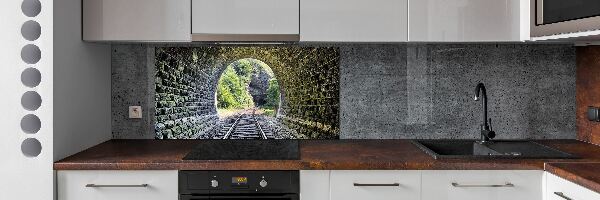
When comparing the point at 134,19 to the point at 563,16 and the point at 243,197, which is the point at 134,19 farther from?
the point at 563,16

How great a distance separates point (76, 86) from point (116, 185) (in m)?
0.54

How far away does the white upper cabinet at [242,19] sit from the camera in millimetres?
2633

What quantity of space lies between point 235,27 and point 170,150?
2.12ft

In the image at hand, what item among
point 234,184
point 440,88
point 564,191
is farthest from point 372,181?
point 440,88

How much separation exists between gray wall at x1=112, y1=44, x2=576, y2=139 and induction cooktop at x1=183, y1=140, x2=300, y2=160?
411mm

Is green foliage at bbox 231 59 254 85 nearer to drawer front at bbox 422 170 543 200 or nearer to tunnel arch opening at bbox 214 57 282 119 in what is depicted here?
tunnel arch opening at bbox 214 57 282 119

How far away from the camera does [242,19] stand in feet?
8.65

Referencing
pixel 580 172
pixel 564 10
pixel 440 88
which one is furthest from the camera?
pixel 440 88

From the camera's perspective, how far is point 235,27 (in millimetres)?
2641
